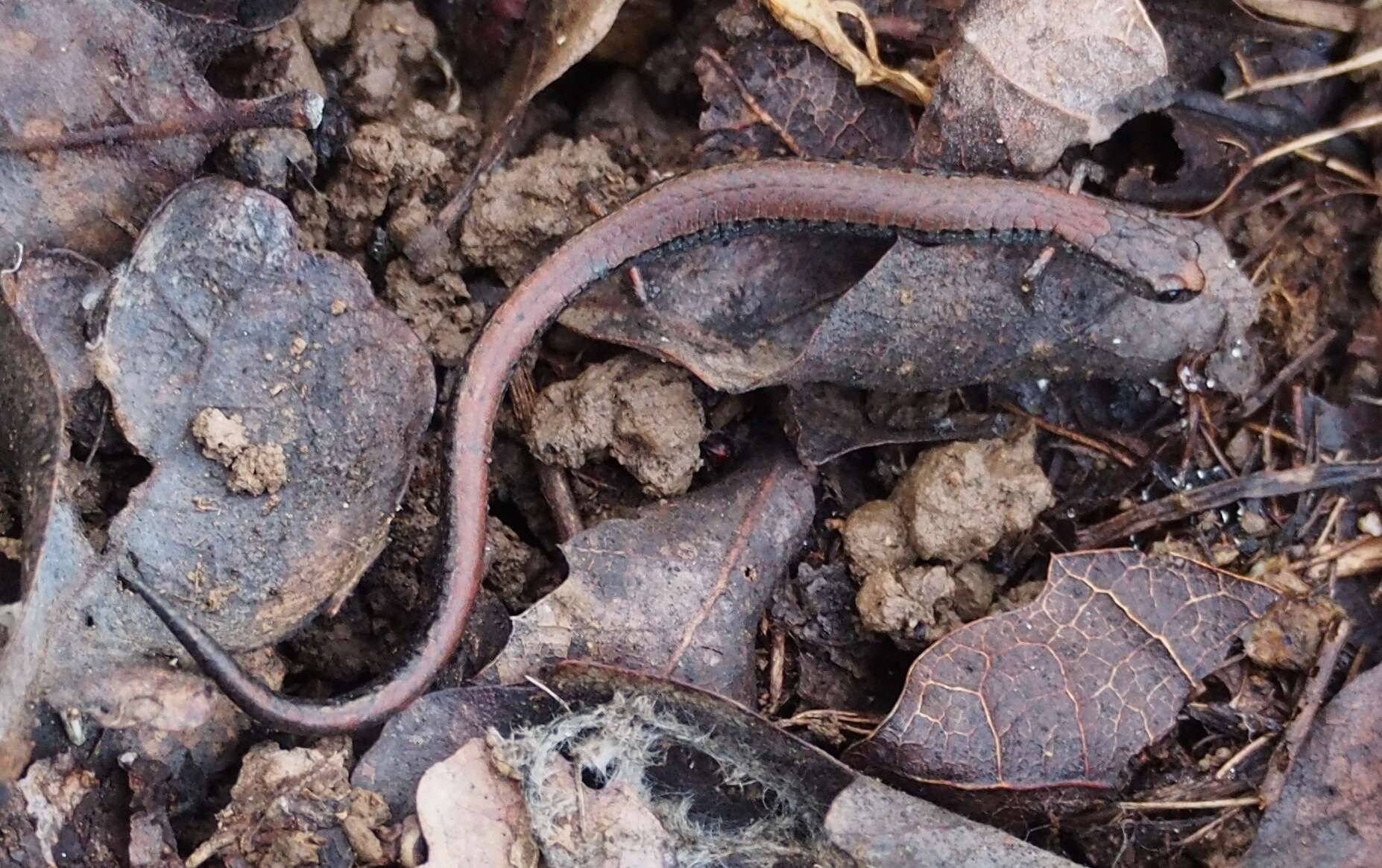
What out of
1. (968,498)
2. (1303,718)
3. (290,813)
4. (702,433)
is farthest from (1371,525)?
(290,813)

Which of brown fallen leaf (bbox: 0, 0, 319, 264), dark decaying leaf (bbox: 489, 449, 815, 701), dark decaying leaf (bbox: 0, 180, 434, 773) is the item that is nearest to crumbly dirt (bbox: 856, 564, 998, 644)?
dark decaying leaf (bbox: 489, 449, 815, 701)

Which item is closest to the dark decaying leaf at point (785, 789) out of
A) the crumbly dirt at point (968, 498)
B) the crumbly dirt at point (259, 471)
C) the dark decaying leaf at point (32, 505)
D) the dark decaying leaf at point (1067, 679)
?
the dark decaying leaf at point (1067, 679)

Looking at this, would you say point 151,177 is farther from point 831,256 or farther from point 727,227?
point 831,256

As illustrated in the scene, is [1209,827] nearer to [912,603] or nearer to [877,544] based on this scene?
[912,603]

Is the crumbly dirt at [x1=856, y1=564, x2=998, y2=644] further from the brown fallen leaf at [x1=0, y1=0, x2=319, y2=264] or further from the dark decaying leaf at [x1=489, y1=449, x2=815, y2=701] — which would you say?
the brown fallen leaf at [x1=0, y1=0, x2=319, y2=264]

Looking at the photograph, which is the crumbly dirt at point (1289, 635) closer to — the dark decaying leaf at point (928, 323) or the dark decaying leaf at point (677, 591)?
the dark decaying leaf at point (928, 323)

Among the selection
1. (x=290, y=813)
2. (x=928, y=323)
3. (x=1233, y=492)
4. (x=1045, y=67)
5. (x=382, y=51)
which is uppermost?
(x=382, y=51)

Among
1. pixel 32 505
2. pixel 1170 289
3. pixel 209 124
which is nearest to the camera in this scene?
pixel 32 505
